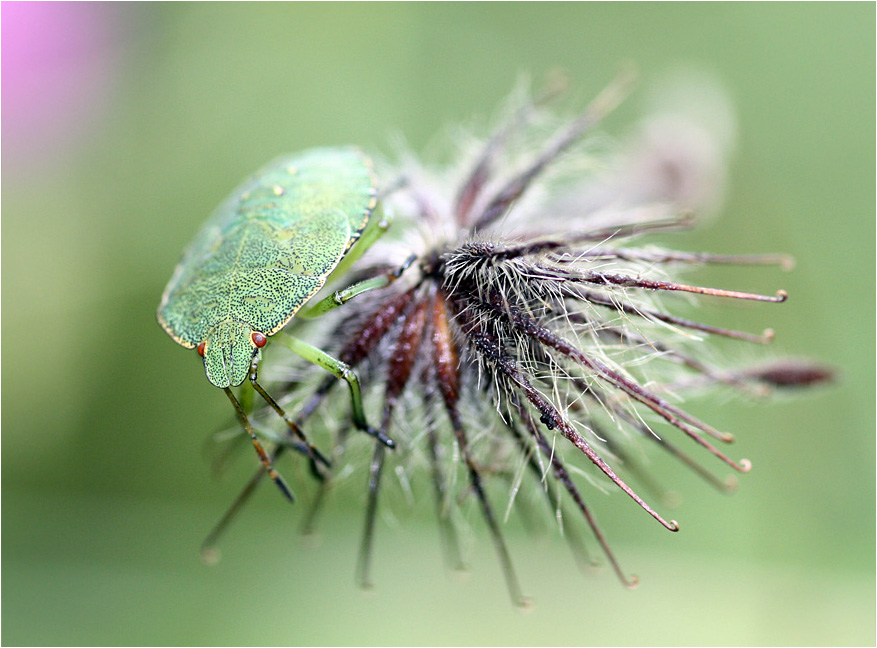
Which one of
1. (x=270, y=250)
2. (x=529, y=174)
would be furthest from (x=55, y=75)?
(x=529, y=174)

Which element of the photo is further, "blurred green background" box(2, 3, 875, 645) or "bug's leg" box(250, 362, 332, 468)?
"blurred green background" box(2, 3, 875, 645)

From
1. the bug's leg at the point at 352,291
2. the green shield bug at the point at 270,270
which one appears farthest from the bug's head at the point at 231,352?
the bug's leg at the point at 352,291

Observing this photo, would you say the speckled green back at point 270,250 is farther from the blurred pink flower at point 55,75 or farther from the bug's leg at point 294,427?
the blurred pink flower at point 55,75

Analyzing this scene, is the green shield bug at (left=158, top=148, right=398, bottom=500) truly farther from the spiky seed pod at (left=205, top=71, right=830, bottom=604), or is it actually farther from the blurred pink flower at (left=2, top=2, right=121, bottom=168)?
the blurred pink flower at (left=2, top=2, right=121, bottom=168)

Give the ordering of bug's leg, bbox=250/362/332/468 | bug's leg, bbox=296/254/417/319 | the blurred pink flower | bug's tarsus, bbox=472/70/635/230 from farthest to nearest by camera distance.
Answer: the blurred pink flower, bug's tarsus, bbox=472/70/635/230, bug's leg, bbox=296/254/417/319, bug's leg, bbox=250/362/332/468

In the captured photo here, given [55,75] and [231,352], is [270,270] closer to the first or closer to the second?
[231,352]

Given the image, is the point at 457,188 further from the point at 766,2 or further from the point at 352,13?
the point at 766,2

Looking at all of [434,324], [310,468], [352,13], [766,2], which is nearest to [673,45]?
[766,2]

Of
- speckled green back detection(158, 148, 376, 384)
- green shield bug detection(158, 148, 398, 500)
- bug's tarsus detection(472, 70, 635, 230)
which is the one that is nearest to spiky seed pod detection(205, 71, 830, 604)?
bug's tarsus detection(472, 70, 635, 230)
